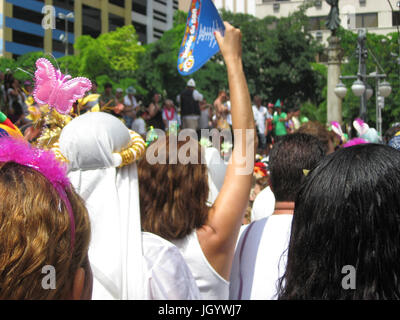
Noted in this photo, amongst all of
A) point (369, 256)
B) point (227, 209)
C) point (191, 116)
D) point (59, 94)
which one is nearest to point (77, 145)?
point (59, 94)

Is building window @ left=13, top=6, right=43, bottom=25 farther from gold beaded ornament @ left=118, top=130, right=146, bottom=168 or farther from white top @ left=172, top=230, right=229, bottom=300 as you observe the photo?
white top @ left=172, top=230, right=229, bottom=300

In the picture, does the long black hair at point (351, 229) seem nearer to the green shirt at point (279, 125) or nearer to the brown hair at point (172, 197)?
the brown hair at point (172, 197)

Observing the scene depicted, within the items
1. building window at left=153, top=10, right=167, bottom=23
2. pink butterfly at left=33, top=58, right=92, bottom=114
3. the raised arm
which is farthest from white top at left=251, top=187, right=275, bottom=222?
building window at left=153, top=10, right=167, bottom=23

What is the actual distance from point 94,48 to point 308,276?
32.2 m

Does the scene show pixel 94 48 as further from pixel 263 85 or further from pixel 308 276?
pixel 308 276

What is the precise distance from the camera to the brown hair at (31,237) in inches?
43.2

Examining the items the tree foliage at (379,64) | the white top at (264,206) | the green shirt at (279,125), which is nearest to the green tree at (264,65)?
the tree foliage at (379,64)

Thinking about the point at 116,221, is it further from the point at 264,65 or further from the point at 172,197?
the point at 264,65

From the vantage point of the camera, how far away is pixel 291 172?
2.54 m

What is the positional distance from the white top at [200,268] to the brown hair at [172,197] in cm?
4

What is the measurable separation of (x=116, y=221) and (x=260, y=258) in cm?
74

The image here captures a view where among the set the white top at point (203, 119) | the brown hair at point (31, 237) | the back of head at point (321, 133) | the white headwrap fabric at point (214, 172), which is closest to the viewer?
the brown hair at point (31, 237)

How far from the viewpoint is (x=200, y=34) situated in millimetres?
2514

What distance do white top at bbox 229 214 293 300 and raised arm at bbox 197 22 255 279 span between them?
0.14 meters
